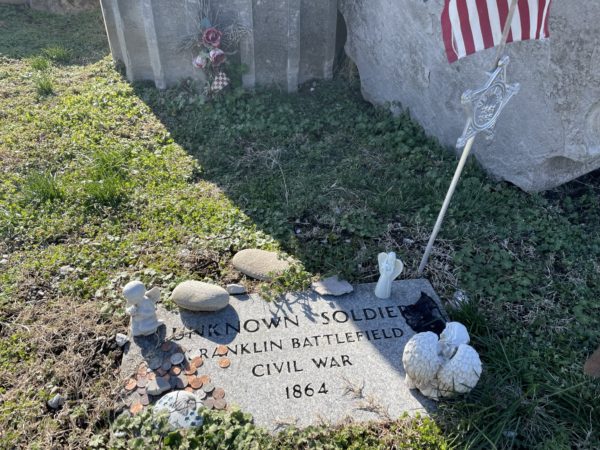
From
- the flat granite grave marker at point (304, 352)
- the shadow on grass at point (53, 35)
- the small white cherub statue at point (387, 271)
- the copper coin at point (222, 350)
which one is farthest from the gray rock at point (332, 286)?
the shadow on grass at point (53, 35)

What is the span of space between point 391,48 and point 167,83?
7.80 feet

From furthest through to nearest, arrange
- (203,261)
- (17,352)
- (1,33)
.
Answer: (1,33) → (203,261) → (17,352)

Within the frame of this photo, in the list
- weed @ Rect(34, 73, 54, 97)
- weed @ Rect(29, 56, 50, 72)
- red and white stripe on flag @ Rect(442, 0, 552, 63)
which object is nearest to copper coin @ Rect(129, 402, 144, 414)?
red and white stripe on flag @ Rect(442, 0, 552, 63)

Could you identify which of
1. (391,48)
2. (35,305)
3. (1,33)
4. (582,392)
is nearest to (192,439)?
(35,305)

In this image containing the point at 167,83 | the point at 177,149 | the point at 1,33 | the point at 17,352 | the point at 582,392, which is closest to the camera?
the point at 582,392

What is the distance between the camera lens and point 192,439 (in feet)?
7.55

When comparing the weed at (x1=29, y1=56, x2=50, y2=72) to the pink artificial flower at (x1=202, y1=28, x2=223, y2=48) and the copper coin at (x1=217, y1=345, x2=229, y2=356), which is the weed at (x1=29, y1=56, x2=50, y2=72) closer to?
the pink artificial flower at (x1=202, y1=28, x2=223, y2=48)

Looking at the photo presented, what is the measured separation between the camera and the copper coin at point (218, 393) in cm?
249

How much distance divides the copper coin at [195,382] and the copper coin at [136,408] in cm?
26

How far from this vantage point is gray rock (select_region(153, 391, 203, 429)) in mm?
2336

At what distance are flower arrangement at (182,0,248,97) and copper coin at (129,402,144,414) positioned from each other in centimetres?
338

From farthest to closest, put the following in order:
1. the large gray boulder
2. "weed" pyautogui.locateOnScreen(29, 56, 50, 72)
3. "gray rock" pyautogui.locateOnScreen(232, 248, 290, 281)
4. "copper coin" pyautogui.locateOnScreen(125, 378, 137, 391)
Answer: "weed" pyautogui.locateOnScreen(29, 56, 50, 72)
the large gray boulder
"gray rock" pyautogui.locateOnScreen(232, 248, 290, 281)
"copper coin" pyautogui.locateOnScreen(125, 378, 137, 391)

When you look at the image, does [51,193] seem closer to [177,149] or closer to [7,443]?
[177,149]

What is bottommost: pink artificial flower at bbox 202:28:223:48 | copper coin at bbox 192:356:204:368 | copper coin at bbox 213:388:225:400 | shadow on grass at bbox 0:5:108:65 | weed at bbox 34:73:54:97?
copper coin at bbox 213:388:225:400
